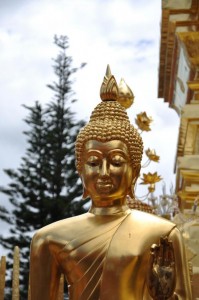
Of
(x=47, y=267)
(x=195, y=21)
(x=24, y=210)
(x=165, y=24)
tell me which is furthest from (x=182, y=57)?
(x=24, y=210)

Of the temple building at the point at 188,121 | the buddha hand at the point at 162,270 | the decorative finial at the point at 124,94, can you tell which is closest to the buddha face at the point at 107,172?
the buddha hand at the point at 162,270

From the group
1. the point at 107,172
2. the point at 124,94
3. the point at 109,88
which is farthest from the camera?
the point at 124,94

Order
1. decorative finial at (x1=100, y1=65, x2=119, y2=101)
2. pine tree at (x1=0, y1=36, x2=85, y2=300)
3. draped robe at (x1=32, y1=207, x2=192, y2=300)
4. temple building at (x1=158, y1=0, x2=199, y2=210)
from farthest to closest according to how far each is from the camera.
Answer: pine tree at (x1=0, y1=36, x2=85, y2=300) < temple building at (x1=158, y1=0, x2=199, y2=210) < decorative finial at (x1=100, y1=65, x2=119, y2=101) < draped robe at (x1=32, y1=207, x2=192, y2=300)

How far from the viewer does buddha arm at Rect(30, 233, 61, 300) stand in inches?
139

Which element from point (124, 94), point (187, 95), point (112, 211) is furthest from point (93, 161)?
point (187, 95)

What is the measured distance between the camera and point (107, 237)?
3.47 m

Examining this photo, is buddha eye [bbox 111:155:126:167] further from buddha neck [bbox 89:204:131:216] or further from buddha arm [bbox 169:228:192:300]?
buddha arm [bbox 169:228:192:300]

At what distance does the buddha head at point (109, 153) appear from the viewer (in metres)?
3.53

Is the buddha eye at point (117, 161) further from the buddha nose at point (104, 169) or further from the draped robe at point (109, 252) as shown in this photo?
the draped robe at point (109, 252)

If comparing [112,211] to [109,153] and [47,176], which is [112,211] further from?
[47,176]

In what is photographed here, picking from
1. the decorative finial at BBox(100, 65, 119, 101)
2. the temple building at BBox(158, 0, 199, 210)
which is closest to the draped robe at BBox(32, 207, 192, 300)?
the decorative finial at BBox(100, 65, 119, 101)

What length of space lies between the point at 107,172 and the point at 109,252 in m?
0.37

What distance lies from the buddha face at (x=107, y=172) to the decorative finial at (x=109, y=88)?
27cm

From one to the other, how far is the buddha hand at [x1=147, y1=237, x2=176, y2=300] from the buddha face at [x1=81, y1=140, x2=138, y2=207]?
1.39 ft
